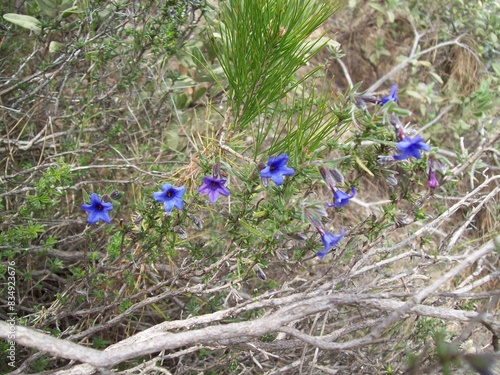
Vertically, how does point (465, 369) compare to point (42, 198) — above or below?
below

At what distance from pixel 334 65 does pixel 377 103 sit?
7.25 feet

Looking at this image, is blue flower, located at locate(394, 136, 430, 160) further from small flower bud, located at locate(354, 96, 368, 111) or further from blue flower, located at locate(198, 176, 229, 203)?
blue flower, located at locate(198, 176, 229, 203)

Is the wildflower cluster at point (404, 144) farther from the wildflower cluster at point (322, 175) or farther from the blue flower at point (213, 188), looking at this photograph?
the blue flower at point (213, 188)

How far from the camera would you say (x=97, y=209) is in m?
1.67

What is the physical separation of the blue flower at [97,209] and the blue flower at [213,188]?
1.04ft

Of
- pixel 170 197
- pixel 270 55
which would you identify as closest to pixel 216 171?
pixel 170 197

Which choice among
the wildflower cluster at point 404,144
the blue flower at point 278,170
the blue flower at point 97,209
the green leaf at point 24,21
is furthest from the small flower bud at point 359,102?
the green leaf at point 24,21

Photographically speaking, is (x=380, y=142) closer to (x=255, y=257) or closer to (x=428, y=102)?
(x=255, y=257)

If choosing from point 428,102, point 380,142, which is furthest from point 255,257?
point 428,102

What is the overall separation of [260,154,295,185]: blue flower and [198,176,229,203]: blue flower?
6.1 inches

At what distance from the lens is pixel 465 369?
1635 millimetres

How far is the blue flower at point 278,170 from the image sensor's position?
145 cm

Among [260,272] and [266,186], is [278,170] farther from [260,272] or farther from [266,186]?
[260,272]

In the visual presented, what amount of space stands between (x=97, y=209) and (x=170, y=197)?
26 cm
